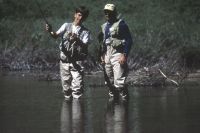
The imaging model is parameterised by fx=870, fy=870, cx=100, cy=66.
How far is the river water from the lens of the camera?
1229 centimetres

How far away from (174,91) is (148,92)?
22.0 inches

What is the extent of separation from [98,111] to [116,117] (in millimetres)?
972

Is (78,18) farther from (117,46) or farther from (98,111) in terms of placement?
(98,111)

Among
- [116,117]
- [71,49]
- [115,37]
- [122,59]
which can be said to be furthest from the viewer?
[71,49]

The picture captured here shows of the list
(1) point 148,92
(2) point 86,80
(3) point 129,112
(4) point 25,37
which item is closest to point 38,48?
(4) point 25,37

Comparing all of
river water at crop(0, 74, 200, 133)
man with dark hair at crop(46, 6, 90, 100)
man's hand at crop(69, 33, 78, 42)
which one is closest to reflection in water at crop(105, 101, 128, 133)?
river water at crop(0, 74, 200, 133)

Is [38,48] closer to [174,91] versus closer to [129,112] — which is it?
[174,91]

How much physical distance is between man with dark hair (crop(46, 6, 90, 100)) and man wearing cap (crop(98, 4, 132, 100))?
1.34ft

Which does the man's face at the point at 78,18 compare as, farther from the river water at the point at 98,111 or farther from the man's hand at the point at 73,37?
the river water at the point at 98,111

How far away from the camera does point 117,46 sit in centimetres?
1617

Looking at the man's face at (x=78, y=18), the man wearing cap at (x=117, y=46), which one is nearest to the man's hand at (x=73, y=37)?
the man's face at (x=78, y=18)

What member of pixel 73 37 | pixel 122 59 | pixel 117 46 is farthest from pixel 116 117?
pixel 73 37

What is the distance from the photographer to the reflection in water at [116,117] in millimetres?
12020

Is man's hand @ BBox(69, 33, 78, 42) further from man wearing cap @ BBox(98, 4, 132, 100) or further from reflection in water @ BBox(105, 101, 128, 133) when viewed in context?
reflection in water @ BBox(105, 101, 128, 133)
